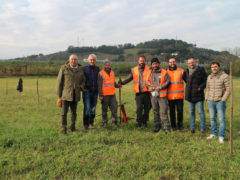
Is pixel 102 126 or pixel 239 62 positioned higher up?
pixel 239 62

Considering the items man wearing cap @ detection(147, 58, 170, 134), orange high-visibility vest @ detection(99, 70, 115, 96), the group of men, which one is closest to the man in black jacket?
the group of men

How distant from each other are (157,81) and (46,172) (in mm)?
3940

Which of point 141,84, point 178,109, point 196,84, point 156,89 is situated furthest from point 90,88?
point 196,84

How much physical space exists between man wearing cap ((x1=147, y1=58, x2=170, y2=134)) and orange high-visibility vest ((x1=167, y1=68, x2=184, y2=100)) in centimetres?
19

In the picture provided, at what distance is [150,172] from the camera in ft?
12.1

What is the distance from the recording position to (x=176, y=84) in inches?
236

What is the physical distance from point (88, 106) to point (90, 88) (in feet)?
1.98

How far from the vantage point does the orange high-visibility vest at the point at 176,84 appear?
5977 millimetres

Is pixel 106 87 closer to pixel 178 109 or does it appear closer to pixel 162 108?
pixel 162 108

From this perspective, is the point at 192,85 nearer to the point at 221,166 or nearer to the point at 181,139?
the point at 181,139

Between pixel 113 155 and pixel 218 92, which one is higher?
pixel 218 92

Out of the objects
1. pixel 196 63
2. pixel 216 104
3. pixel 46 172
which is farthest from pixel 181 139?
pixel 46 172

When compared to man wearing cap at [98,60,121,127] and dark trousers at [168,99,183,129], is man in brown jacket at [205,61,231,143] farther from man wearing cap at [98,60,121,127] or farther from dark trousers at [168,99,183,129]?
man wearing cap at [98,60,121,127]

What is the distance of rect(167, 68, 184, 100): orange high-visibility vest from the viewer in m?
5.98
